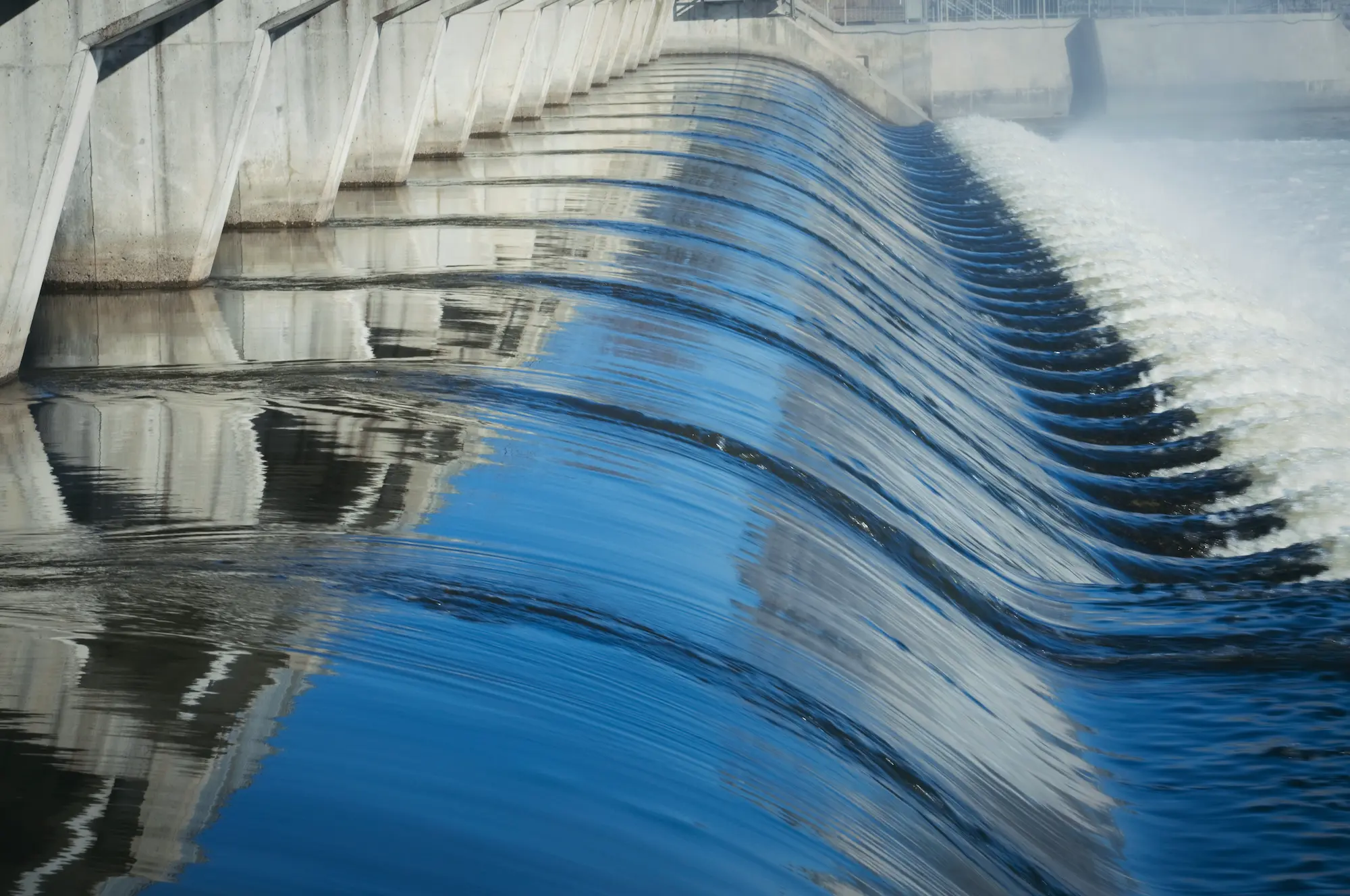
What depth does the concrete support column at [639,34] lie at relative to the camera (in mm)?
34500

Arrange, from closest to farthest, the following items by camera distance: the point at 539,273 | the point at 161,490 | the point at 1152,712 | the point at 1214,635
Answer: the point at 161,490 < the point at 1152,712 < the point at 1214,635 < the point at 539,273

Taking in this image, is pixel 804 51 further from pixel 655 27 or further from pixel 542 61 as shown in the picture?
pixel 542 61

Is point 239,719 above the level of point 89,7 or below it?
below

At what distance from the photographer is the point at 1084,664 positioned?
6129mm

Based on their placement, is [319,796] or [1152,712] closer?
[319,796]

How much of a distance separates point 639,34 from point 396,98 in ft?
72.0

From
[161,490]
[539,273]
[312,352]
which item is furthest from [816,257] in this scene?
[161,490]

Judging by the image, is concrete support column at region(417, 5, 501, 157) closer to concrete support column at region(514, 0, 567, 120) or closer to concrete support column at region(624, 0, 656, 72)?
concrete support column at region(514, 0, 567, 120)

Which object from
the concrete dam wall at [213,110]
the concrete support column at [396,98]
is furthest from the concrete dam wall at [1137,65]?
the concrete support column at [396,98]

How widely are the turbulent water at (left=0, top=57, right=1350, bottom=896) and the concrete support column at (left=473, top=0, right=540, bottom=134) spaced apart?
8.35m

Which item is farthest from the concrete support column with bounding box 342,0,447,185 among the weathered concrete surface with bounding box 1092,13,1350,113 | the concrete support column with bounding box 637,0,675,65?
the weathered concrete surface with bounding box 1092,13,1350,113

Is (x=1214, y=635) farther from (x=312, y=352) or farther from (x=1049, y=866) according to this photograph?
(x=312, y=352)

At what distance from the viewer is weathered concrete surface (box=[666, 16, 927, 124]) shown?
132 feet

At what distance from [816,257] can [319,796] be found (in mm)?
8355
